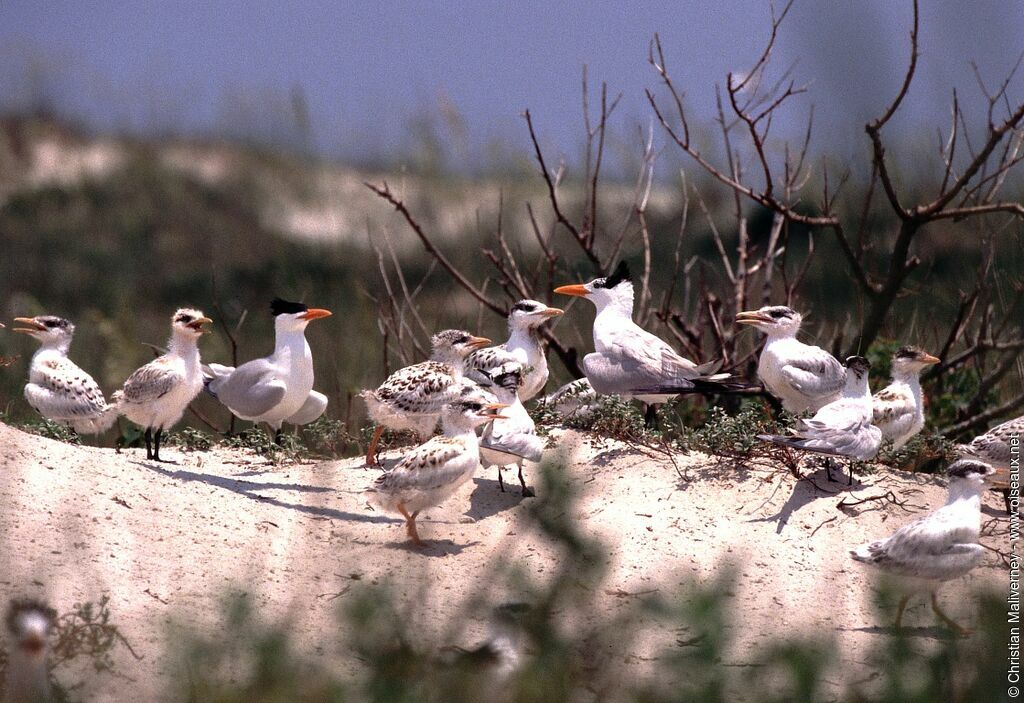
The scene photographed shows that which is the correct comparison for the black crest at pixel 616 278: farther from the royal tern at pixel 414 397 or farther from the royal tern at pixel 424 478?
the royal tern at pixel 424 478

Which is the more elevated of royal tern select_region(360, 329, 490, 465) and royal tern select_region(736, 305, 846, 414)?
royal tern select_region(736, 305, 846, 414)

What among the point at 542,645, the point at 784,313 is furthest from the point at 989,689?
the point at 784,313

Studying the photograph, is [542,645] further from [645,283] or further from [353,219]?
[353,219]

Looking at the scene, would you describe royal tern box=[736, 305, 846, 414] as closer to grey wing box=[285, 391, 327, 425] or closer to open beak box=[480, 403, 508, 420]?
open beak box=[480, 403, 508, 420]

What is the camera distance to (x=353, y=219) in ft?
62.0

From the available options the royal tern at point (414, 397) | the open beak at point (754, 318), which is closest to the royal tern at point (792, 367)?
the open beak at point (754, 318)

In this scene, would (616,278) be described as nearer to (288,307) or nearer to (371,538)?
(288,307)

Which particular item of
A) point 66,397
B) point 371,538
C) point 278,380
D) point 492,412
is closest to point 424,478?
point 371,538

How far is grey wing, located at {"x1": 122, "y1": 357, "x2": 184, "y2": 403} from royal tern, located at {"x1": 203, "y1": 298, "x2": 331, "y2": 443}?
40cm

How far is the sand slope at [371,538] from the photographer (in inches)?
176

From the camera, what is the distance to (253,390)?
6797mm

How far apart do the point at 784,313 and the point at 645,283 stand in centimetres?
280

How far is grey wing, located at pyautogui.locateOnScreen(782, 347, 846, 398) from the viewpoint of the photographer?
6555 mm

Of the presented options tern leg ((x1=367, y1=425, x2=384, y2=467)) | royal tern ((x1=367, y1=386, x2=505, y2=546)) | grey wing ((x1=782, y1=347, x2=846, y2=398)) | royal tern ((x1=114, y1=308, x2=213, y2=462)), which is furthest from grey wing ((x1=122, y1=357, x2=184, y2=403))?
grey wing ((x1=782, y1=347, x2=846, y2=398))
